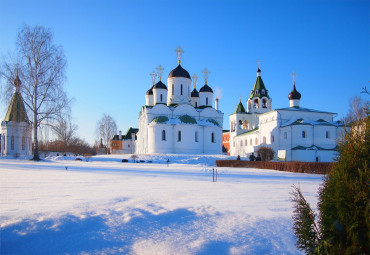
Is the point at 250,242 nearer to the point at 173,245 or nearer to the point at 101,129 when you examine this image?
the point at 173,245

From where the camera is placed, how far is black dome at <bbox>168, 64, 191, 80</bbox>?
144ft

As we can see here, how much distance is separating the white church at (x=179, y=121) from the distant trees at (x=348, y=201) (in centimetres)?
3637

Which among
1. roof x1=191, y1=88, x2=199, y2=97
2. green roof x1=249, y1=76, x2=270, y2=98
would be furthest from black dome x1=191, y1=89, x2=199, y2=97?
green roof x1=249, y1=76, x2=270, y2=98

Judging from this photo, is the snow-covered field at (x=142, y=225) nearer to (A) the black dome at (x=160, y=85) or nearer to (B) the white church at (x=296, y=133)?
(B) the white church at (x=296, y=133)

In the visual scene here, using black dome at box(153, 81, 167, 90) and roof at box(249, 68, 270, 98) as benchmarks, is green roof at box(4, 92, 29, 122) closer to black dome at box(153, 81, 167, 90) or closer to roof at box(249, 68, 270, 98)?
black dome at box(153, 81, 167, 90)

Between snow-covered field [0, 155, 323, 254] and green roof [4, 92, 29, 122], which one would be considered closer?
snow-covered field [0, 155, 323, 254]

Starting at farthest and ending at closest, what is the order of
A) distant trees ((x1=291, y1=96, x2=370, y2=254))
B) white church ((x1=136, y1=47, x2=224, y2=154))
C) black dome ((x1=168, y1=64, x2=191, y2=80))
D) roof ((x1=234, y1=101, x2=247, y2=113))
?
roof ((x1=234, y1=101, x2=247, y2=113)), black dome ((x1=168, y1=64, x2=191, y2=80)), white church ((x1=136, y1=47, x2=224, y2=154)), distant trees ((x1=291, y1=96, x2=370, y2=254))

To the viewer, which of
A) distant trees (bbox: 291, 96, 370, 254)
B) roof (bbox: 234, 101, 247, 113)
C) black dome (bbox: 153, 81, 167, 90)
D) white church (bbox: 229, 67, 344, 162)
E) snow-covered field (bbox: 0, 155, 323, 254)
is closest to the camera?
distant trees (bbox: 291, 96, 370, 254)

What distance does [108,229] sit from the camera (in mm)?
5262

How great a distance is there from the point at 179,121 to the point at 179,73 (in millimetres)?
8034

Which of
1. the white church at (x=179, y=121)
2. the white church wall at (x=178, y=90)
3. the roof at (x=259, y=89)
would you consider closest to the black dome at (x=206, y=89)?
the white church at (x=179, y=121)

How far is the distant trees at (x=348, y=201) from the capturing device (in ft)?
9.41

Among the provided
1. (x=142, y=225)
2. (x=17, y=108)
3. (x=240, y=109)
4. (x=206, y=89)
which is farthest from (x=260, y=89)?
(x=142, y=225)

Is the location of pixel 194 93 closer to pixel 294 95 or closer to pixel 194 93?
pixel 194 93
